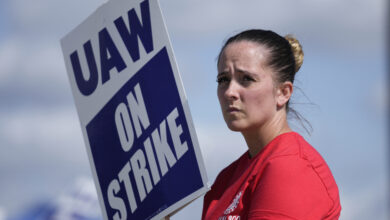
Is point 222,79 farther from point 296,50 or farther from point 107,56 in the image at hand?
point 107,56

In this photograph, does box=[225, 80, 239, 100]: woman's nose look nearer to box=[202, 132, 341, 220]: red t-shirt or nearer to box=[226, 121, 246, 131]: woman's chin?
box=[226, 121, 246, 131]: woman's chin

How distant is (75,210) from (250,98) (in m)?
2.09

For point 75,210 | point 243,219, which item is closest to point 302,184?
point 243,219

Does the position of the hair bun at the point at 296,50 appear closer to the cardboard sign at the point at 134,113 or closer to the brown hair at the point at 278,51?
the brown hair at the point at 278,51

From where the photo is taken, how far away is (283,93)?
3.62 m

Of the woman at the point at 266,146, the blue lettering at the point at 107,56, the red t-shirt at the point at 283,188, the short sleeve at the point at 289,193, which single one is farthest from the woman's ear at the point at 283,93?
the blue lettering at the point at 107,56

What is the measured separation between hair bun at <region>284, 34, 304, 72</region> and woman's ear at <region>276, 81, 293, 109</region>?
262 millimetres

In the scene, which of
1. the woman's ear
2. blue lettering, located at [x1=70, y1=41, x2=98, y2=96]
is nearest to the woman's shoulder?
the woman's ear

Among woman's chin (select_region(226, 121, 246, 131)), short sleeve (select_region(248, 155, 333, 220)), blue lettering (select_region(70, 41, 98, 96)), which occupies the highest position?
blue lettering (select_region(70, 41, 98, 96))

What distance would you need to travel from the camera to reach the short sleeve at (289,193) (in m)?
3.09

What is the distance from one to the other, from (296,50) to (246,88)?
1.74 ft

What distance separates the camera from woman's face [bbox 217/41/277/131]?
3496 millimetres

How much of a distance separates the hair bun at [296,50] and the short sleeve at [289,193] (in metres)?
0.76

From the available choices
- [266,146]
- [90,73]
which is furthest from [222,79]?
[90,73]
